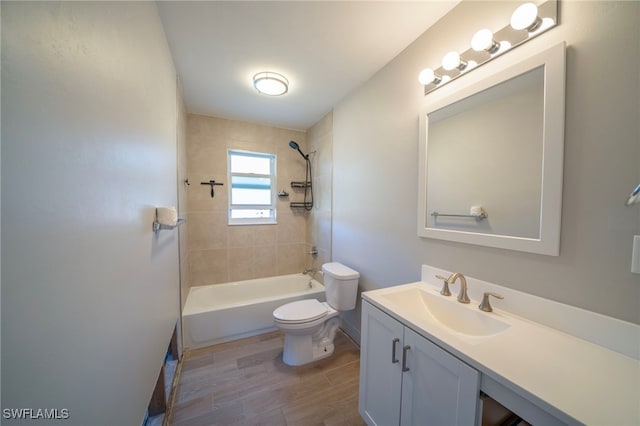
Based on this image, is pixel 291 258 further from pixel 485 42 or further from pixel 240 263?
pixel 485 42

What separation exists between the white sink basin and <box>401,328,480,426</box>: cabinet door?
17 centimetres

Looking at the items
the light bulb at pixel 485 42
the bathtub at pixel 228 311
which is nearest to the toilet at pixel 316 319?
the bathtub at pixel 228 311

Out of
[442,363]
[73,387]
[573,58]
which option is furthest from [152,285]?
[573,58]

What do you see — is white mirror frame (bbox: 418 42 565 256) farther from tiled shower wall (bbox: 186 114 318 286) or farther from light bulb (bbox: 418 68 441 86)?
tiled shower wall (bbox: 186 114 318 286)

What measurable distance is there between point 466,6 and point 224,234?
117 inches

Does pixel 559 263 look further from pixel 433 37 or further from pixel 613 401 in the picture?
pixel 433 37

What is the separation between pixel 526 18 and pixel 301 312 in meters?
2.23

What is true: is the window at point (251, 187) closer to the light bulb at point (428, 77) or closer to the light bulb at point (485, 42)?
the light bulb at point (428, 77)

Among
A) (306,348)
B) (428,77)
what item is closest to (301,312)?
(306,348)

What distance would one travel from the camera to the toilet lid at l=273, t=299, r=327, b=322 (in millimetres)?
1809

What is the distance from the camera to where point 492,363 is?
69 cm

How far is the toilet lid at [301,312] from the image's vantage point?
71.2 inches

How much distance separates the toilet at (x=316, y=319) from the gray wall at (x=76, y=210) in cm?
99

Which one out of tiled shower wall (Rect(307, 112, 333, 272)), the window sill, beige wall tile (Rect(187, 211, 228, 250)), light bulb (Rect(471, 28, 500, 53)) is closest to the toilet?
tiled shower wall (Rect(307, 112, 333, 272))
